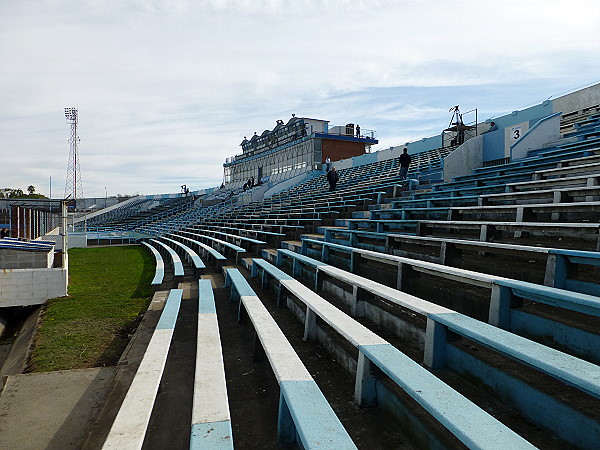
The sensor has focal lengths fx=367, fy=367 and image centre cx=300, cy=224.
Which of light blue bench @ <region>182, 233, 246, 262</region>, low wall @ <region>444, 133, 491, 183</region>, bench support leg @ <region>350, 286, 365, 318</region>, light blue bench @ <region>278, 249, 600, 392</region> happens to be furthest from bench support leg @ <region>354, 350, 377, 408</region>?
low wall @ <region>444, 133, 491, 183</region>

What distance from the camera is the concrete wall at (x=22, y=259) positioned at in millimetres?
7793

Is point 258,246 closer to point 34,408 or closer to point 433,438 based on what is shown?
point 34,408

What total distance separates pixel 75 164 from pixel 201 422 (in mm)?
41778

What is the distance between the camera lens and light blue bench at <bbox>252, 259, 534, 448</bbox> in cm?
110

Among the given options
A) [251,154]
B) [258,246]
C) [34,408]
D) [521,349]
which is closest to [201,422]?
[521,349]

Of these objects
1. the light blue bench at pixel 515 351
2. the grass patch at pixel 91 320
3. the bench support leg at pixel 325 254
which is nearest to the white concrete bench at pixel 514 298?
the light blue bench at pixel 515 351

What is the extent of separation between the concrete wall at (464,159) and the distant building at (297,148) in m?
15.4

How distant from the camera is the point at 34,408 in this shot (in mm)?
2514

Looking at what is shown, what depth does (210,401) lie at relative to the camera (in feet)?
5.48

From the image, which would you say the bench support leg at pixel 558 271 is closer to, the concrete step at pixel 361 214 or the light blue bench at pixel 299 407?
the light blue bench at pixel 299 407

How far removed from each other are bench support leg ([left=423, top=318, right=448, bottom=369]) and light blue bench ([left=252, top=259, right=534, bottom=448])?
250mm

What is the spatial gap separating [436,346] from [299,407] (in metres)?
0.83

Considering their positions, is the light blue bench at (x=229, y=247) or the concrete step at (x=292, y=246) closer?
the concrete step at (x=292, y=246)

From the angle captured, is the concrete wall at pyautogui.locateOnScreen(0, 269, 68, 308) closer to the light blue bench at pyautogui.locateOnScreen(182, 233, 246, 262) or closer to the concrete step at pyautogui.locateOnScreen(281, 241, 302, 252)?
the light blue bench at pyautogui.locateOnScreen(182, 233, 246, 262)
